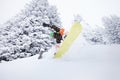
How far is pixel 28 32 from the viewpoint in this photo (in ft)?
26.9

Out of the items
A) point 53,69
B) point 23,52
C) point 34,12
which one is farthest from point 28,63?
point 34,12

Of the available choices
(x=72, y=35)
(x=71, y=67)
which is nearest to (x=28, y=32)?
(x=72, y=35)

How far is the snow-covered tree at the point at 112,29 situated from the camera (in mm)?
11680

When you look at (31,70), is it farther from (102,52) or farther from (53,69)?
(102,52)

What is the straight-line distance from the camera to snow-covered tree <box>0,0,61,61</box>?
797cm

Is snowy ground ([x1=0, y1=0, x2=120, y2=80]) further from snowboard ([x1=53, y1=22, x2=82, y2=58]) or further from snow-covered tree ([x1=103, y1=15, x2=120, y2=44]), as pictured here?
snow-covered tree ([x1=103, y1=15, x2=120, y2=44])

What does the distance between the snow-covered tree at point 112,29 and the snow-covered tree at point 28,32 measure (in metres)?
4.00

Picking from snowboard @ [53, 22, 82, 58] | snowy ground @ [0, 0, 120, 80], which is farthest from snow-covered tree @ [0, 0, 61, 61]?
snowboard @ [53, 22, 82, 58]

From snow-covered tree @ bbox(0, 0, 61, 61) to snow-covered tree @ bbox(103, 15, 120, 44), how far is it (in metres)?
4.00

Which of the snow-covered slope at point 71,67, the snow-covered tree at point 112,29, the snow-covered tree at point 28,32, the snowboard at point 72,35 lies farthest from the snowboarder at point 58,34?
the snow-covered tree at point 112,29

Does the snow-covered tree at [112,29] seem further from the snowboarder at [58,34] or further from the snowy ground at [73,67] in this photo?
the snowboarder at [58,34]

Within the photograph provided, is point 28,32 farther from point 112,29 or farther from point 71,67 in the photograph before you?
point 112,29

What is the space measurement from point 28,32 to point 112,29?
5.83 metres

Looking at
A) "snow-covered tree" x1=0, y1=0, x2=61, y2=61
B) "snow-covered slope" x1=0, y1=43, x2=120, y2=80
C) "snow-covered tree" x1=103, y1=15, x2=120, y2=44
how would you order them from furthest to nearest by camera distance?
"snow-covered tree" x1=103, y1=15, x2=120, y2=44, "snow-covered tree" x1=0, y1=0, x2=61, y2=61, "snow-covered slope" x1=0, y1=43, x2=120, y2=80
